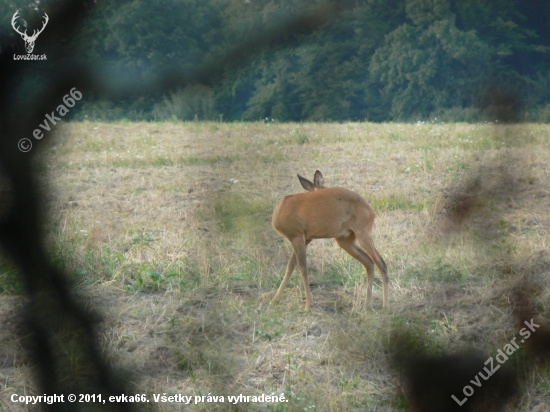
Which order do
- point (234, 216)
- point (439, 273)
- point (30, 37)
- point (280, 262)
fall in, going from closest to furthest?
point (30, 37)
point (234, 216)
point (439, 273)
point (280, 262)

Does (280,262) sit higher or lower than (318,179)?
lower

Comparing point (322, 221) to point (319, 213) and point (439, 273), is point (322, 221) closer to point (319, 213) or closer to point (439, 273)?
point (319, 213)

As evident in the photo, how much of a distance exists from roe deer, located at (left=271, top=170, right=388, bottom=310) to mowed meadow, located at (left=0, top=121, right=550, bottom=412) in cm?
9

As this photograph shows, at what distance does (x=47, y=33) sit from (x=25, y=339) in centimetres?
27

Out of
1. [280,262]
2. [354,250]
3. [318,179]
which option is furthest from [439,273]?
[318,179]

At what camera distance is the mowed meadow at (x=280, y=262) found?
574 mm

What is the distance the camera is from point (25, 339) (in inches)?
20.5

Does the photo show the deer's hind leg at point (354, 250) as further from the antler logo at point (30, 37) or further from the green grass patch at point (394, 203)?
the antler logo at point (30, 37)

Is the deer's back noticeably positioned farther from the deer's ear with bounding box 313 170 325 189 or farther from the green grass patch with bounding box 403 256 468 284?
the deer's ear with bounding box 313 170 325 189

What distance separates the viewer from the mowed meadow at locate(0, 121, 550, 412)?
0.57m

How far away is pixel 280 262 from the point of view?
9.81ft

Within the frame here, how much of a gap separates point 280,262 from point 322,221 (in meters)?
0.58

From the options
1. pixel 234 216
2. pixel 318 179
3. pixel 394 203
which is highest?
pixel 234 216

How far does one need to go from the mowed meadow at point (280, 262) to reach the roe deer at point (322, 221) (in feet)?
0.28
